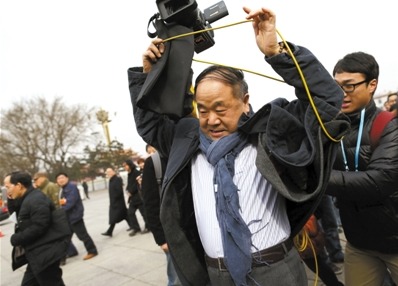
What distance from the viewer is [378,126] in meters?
1.82

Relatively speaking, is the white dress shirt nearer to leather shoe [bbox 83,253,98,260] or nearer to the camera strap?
the camera strap

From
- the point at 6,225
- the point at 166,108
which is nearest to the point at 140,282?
the point at 166,108

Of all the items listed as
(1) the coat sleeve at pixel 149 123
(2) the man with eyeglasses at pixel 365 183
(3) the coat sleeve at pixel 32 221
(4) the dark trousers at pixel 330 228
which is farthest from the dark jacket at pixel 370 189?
(3) the coat sleeve at pixel 32 221

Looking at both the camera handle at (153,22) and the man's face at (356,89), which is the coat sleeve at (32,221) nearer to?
the camera handle at (153,22)

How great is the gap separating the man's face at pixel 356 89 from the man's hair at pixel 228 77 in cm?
75

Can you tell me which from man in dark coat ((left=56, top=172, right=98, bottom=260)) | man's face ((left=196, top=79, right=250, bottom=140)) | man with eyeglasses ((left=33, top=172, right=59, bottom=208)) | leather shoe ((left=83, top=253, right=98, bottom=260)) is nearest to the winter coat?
man with eyeglasses ((left=33, top=172, right=59, bottom=208))

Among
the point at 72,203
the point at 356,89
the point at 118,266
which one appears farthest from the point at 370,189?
the point at 72,203

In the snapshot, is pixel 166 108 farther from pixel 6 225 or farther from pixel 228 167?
pixel 6 225

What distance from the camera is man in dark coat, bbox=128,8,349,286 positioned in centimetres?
126

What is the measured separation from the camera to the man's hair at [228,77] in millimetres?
1466

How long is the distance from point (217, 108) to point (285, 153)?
375mm

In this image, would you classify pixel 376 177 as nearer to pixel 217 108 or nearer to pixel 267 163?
pixel 267 163

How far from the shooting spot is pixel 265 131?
1.36m

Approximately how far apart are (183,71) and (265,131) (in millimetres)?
451
